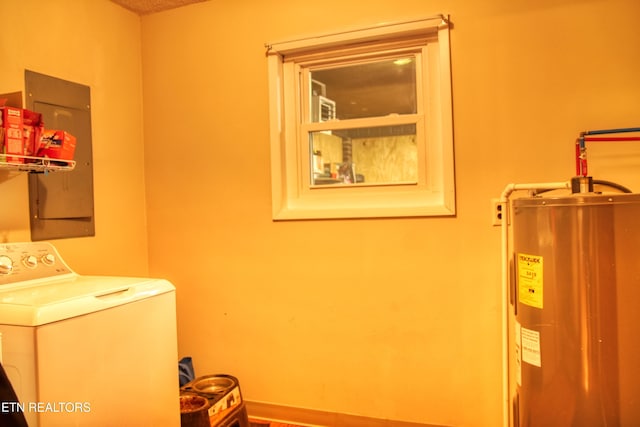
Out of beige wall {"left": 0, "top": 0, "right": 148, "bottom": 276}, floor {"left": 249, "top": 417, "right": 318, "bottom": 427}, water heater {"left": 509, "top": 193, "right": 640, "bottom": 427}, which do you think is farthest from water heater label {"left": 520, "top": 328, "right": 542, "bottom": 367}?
beige wall {"left": 0, "top": 0, "right": 148, "bottom": 276}

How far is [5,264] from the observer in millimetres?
1467

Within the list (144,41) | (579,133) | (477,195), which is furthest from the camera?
(144,41)

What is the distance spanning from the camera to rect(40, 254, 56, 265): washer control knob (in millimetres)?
1626

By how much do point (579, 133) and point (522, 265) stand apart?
855mm

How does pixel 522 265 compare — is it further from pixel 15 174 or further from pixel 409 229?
pixel 15 174

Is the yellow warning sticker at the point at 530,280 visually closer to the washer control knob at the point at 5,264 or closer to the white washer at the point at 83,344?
the white washer at the point at 83,344

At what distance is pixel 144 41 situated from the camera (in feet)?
8.39

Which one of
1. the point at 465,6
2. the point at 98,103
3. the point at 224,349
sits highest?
the point at 465,6

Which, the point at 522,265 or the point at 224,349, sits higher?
the point at 522,265

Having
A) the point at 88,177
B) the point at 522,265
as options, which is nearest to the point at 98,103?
the point at 88,177

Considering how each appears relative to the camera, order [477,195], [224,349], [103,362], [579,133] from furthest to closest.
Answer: [224,349] → [477,195] → [579,133] → [103,362]

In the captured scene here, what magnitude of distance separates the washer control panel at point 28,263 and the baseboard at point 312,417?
1.27 metres

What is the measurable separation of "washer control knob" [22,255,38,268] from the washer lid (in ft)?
0.29

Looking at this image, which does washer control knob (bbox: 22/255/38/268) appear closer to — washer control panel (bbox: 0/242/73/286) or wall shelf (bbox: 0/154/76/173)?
Result: washer control panel (bbox: 0/242/73/286)
